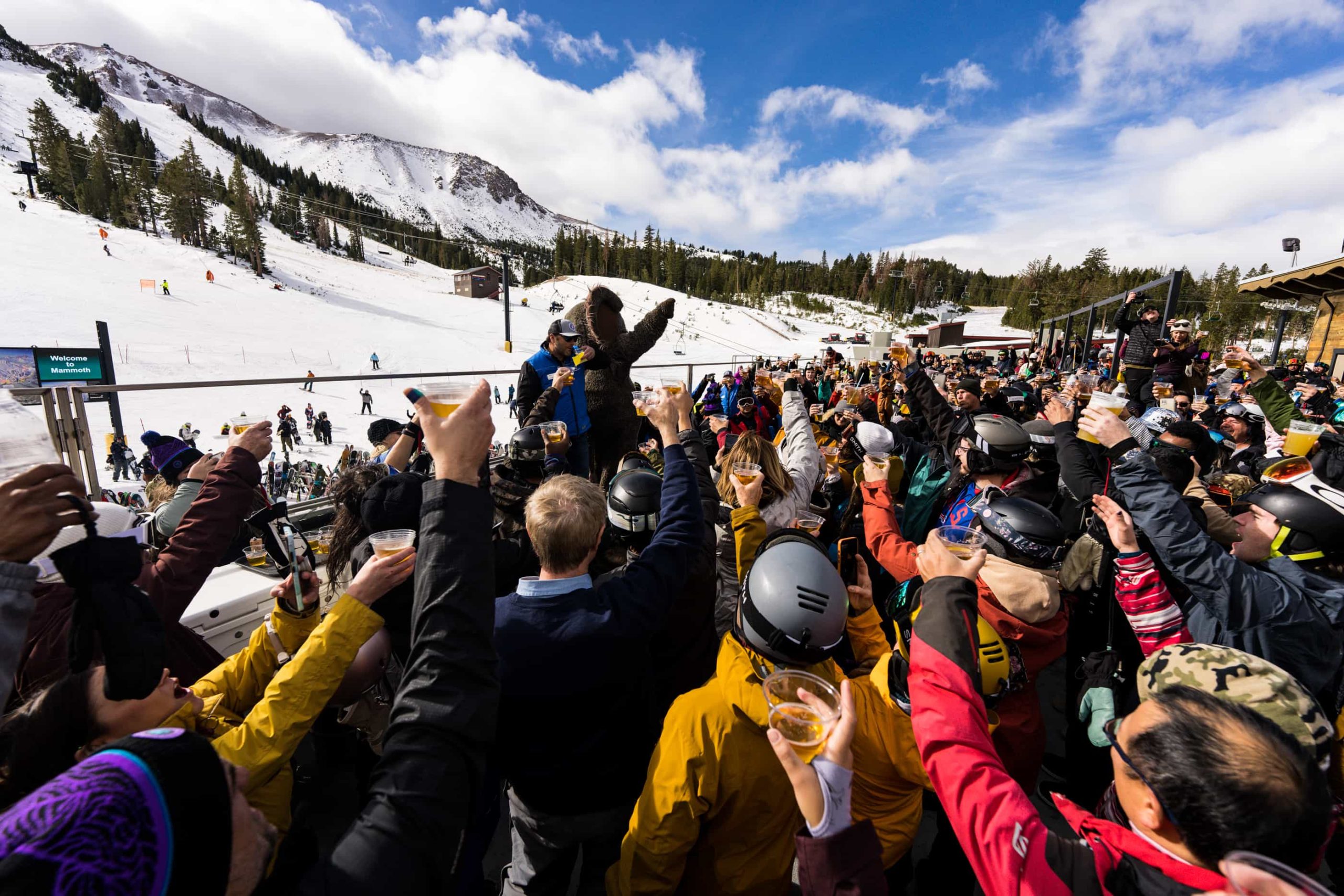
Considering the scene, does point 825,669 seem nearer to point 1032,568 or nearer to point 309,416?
point 1032,568

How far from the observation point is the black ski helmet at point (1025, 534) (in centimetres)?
202

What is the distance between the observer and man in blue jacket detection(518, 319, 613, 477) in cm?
470

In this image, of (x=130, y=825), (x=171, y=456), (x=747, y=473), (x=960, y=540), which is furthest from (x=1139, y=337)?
(x=171, y=456)

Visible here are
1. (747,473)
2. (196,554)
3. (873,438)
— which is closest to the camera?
(196,554)

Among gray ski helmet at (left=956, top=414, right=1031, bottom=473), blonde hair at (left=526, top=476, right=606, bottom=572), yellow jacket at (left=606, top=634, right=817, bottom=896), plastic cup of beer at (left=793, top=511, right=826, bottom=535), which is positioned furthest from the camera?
gray ski helmet at (left=956, top=414, right=1031, bottom=473)

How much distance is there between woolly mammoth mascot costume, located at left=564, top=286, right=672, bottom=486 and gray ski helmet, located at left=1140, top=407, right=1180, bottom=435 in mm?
4439

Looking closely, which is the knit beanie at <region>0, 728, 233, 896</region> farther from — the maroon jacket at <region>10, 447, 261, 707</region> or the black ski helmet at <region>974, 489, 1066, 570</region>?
the black ski helmet at <region>974, 489, 1066, 570</region>

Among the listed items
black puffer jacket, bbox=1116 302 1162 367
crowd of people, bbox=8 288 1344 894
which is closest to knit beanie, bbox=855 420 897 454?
crowd of people, bbox=8 288 1344 894

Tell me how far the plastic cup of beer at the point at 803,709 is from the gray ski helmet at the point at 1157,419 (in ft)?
15.5

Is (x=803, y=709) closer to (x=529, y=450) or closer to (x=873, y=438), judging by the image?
(x=529, y=450)

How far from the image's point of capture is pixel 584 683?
68.9 inches

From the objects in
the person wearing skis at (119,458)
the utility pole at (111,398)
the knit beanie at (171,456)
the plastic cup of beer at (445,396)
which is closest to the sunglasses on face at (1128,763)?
the plastic cup of beer at (445,396)

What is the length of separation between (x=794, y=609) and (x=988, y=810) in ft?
1.93

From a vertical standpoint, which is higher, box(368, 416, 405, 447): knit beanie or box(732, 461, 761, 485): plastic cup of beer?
box(732, 461, 761, 485): plastic cup of beer
